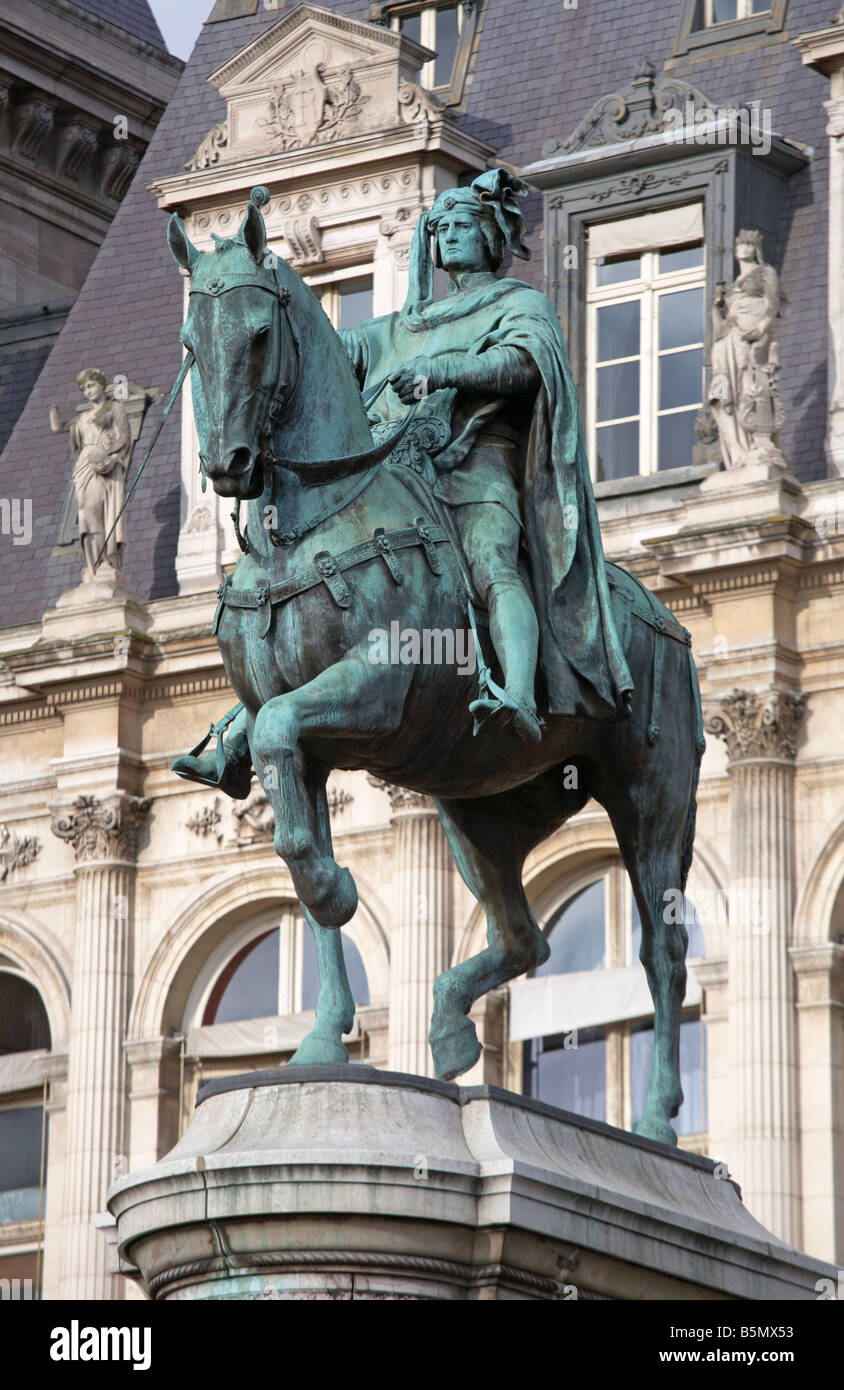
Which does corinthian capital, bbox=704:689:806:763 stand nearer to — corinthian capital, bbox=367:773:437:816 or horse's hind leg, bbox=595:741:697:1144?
corinthian capital, bbox=367:773:437:816

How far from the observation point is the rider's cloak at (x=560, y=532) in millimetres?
14125

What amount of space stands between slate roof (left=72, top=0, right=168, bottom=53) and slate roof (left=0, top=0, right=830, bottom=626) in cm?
456

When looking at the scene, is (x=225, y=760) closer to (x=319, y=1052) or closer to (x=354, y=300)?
(x=319, y=1052)

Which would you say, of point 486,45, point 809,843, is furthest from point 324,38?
point 809,843

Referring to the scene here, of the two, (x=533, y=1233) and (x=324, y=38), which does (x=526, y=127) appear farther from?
(x=533, y=1233)

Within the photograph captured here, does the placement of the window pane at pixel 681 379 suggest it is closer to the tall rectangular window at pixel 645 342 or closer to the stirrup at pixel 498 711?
the tall rectangular window at pixel 645 342

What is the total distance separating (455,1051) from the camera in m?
14.4

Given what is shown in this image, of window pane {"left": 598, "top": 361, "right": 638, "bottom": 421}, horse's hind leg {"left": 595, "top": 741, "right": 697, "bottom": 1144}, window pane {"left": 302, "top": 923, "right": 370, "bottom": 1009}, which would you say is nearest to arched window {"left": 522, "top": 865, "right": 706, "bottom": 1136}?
window pane {"left": 302, "top": 923, "right": 370, "bottom": 1009}

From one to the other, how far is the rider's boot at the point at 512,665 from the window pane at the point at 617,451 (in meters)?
16.7

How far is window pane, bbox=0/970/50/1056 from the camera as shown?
32844 millimetres

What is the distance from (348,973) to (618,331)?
5.68m

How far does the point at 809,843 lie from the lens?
28.3 metres

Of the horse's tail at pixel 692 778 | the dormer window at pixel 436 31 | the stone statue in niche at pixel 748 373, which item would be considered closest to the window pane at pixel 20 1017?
the stone statue in niche at pixel 748 373

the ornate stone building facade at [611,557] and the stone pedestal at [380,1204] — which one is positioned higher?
the ornate stone building facade at [611,557]
